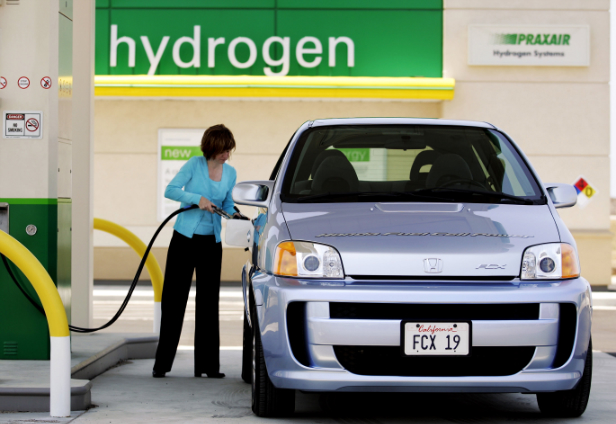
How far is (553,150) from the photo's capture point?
1717 centimetres

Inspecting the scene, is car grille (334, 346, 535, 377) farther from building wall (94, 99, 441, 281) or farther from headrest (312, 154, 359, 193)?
building wall (94, 99, 441, 281)

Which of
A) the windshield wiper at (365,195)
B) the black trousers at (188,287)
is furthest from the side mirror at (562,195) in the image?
the black trousers at (188,287)

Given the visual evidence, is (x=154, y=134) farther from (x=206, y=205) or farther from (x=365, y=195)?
(x=365, y=195)

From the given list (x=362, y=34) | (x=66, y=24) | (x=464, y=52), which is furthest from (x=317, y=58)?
(x=66, y=24)

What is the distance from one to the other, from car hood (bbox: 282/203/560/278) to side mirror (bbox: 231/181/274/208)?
0.47 metres

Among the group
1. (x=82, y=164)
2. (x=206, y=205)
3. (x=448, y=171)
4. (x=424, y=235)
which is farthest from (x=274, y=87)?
(x=424, y=235)

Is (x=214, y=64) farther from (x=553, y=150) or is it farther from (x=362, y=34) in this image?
(x=553, y=150)

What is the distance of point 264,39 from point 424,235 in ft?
44.2

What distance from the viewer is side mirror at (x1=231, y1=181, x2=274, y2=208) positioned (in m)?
5.15

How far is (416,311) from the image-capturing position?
413cm

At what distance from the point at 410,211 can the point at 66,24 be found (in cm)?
304

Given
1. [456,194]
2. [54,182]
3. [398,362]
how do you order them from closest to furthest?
[398,362]
[456,194]
[54,182]

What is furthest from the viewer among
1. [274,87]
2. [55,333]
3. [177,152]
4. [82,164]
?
[177,152]

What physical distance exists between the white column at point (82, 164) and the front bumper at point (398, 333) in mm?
3658
